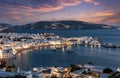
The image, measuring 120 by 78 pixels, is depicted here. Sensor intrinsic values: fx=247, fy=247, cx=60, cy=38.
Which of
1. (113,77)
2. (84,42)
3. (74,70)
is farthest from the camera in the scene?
(84,42)

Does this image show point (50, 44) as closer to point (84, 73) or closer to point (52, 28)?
point (84, 73)

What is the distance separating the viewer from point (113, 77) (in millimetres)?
7688

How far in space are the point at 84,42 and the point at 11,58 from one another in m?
15.4

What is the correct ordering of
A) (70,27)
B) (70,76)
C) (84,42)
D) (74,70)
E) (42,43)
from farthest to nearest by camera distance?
(70,27), (84,42), (42,43), (74,70), (70,76)

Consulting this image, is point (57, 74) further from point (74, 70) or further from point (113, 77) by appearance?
point (113, 77)

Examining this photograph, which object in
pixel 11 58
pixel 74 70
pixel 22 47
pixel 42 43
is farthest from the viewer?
pixel 42 43

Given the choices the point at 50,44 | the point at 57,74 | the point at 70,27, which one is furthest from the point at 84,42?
the point at 70,27

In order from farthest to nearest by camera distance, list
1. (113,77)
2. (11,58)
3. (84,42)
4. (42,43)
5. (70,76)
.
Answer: (84,42)
(42,43)
(11,58)
(70,76)
(113,77)

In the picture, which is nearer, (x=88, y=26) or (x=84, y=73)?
(x=84, y=73)

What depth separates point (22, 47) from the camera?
952 inches

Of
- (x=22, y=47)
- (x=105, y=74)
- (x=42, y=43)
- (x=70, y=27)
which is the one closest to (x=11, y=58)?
(x=22, y=47)

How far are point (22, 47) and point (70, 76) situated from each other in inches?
639

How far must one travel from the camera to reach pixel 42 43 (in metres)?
28.8

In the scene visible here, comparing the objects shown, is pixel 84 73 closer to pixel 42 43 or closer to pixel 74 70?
pixel 74 70
